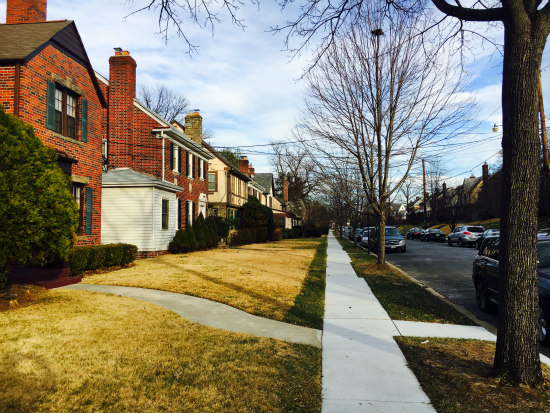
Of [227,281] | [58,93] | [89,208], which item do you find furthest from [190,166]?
[227,281]

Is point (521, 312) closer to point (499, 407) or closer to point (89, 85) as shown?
point (499, 407)

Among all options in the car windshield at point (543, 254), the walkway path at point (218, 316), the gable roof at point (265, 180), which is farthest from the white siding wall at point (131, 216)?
the gable roof at point (265, 180)

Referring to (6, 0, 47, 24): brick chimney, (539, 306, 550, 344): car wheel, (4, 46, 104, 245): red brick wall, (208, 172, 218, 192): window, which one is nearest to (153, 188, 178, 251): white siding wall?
(4, 46, 104, 245): red brick wall

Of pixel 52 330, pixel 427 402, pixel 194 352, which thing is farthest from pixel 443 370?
pixel 52 330

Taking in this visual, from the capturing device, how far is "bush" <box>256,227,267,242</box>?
34.4m

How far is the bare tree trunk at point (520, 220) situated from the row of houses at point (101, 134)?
1029 cm

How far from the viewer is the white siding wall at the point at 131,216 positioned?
704 inches

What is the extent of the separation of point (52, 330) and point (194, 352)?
7.54 feet

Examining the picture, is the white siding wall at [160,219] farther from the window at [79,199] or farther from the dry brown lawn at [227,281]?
the window at [79,199]

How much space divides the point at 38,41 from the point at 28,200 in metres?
7.06

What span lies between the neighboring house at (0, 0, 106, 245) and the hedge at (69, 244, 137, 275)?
4.42 ft

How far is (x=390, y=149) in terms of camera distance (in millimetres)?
14719

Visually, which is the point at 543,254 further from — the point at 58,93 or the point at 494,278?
the point at 58,93

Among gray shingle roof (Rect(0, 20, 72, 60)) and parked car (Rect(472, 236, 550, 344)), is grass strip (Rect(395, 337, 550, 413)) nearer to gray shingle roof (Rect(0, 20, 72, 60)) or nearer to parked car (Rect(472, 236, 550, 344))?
parked car (Rect(472, 236, 550, 344))
